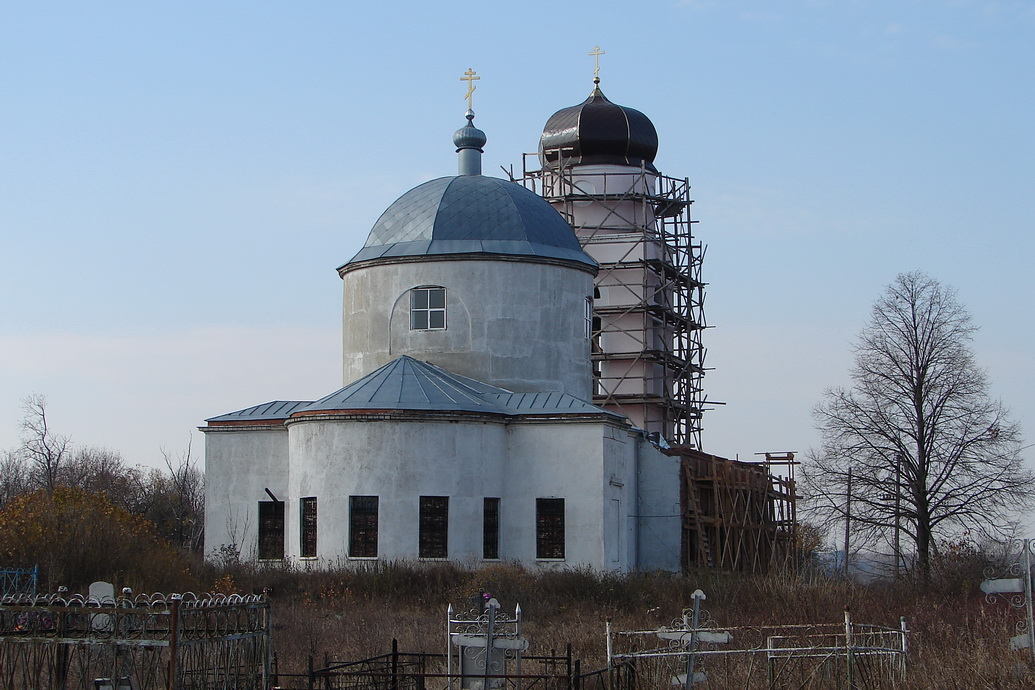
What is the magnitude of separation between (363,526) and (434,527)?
1405mm

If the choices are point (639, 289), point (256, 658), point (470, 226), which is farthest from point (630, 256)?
point (256, 658)

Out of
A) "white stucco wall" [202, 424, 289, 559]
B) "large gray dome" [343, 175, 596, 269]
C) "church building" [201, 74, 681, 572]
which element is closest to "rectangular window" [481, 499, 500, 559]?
"church building" [201, 74, 681, 572]

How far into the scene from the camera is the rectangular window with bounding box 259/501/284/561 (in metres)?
32.3

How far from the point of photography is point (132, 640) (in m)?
14.2

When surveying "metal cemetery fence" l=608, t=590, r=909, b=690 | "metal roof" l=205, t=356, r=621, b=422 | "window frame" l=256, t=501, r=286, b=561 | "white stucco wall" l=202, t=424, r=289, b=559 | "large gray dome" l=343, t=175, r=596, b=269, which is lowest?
"metal cemetery fence" l=608, t=590, r=909, b=690

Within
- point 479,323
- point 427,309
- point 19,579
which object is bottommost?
point 19,579

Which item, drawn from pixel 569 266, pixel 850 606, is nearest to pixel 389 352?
pixel 569 266

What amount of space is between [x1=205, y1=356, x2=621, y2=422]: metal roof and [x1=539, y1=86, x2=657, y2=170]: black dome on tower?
14.4 meters

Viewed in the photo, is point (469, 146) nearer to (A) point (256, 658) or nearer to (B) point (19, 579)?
(B) point (19, 579)

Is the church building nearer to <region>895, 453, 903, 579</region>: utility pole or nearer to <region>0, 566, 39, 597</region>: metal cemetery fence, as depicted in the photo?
<region>895, 453, 903, 579</region>: utility pole

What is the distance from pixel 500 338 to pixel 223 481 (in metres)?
6.85

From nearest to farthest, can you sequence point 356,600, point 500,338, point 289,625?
point 289,625 < point 356,600 < point 500,338

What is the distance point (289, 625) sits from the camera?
24.3 m

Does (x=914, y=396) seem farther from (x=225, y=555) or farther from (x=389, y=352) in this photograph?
(x=225, y=555)
